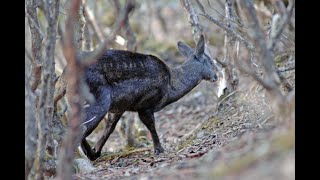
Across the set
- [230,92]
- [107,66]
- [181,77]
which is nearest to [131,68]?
[107,66]

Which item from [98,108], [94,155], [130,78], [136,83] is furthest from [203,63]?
[98,108]

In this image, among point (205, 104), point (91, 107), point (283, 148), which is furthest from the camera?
point (205, 104)

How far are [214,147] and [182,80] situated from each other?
2572mm

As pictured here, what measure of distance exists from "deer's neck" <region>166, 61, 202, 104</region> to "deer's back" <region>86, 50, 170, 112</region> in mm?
295

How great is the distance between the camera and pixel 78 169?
7.55 metres

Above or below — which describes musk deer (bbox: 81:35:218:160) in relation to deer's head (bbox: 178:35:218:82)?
below

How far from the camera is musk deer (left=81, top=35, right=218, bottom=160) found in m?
8.35

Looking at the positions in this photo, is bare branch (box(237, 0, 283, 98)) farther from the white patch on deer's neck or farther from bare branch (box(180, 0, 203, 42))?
the white patch on deer's neck

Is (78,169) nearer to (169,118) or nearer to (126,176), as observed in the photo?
(126,176)

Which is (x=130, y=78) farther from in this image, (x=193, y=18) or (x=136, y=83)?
(x=193, y=18)

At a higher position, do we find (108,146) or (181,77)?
(181,77)

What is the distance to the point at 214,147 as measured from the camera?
7.71 m

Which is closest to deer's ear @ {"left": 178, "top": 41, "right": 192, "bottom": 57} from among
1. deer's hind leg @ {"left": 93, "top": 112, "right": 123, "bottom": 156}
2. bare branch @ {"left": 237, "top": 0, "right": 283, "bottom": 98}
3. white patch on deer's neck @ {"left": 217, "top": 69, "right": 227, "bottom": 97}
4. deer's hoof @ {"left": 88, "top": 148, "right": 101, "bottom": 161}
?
white patch on deer's neck @ {"left": 217, "top": 69, "right": 227, "bottom": 97}
